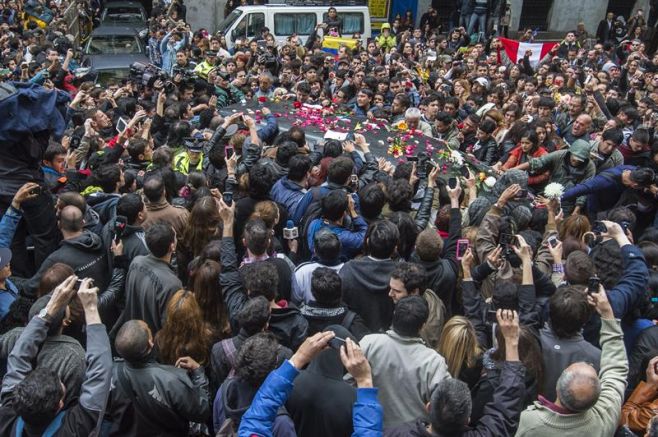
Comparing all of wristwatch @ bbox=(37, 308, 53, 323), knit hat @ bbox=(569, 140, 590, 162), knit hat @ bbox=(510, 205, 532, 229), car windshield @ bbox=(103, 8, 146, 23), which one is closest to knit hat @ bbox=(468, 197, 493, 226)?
knit hat @ bbox=(510, 205, 532, 229)

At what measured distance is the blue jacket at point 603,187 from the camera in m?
6.68

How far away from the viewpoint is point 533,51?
49.1ft

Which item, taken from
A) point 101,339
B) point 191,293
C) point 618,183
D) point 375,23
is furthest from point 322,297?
point 375,23

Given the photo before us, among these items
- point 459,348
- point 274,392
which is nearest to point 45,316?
point 274,392

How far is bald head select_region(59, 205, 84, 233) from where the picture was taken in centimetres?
480

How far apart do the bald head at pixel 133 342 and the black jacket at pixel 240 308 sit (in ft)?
1.83

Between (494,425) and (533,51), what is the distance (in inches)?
526

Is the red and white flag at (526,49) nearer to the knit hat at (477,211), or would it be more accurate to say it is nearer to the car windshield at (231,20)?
the car windshield at (231,20)

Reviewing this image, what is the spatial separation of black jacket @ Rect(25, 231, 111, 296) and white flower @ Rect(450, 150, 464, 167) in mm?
3729

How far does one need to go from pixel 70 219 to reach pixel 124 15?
1591 cm

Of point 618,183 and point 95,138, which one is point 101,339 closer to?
point 95,138

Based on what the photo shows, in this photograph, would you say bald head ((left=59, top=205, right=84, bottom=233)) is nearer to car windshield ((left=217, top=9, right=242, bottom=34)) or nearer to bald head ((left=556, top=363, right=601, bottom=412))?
bald head ((left=556, top=363, right=601, bottom=412))

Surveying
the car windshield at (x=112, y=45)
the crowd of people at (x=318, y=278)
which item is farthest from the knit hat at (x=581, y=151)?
the car windshield at (x=112, y=45)

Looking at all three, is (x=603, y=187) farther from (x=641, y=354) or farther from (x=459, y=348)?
(x=459, y=348)
